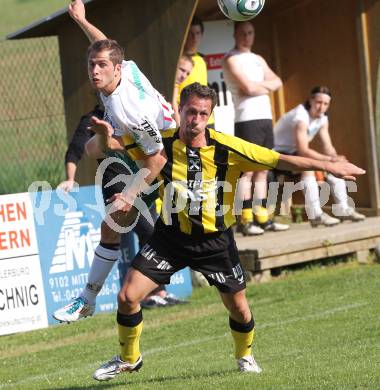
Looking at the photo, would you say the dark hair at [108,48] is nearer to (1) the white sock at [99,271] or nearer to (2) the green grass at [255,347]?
(1) the white sock at [99,271]

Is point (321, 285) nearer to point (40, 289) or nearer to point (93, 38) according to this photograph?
point (40, 289)

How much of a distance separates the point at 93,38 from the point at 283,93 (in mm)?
7160

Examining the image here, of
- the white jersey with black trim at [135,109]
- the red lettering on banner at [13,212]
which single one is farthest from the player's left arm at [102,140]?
the red lettering on banner at [13,212]

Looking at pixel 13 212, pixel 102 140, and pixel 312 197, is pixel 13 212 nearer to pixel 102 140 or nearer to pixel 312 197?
pixel 102 140

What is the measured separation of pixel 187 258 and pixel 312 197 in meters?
6.09

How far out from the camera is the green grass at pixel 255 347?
25.5 ft

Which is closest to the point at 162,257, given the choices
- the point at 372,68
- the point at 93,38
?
the point at 93,38

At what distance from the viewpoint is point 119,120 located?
845cm

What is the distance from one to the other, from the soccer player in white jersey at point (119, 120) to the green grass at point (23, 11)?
3818 centimetres

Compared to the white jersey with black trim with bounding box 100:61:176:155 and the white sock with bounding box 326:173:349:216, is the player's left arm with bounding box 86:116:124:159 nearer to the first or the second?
the white jersey with black trim with bounding box 100:61:176:155

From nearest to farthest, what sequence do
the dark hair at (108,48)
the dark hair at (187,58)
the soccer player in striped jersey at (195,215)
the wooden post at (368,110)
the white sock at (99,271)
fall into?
the soccer player in striped jersey at (195,215) < the dark hair at (108,48) < the white sock at (99,271) < the dark hair at (187,58) < the wooden post at (368,110)

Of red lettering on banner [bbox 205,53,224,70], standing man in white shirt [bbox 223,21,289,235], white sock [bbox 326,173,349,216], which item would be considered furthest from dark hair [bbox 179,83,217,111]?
red lettering on banner [bbox 205,53,224,70]

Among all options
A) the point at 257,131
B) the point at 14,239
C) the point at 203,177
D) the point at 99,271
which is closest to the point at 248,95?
the point at 257,131

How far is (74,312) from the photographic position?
27.9 feet
